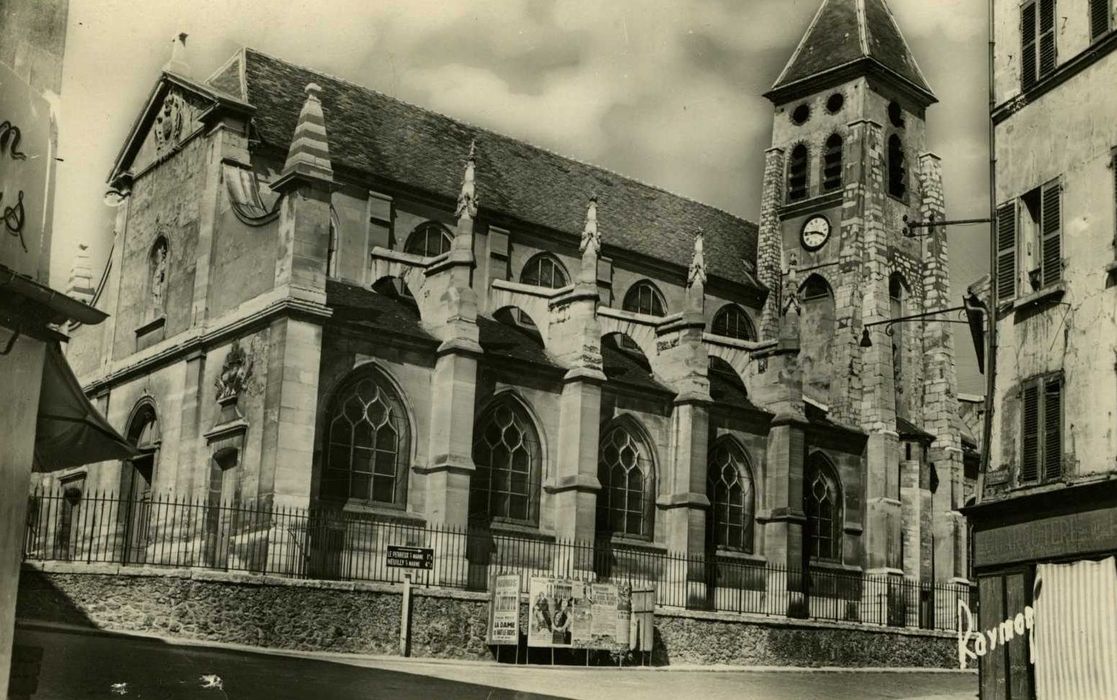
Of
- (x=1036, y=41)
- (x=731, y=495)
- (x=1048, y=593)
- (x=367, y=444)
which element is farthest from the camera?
(x=731, y=495)

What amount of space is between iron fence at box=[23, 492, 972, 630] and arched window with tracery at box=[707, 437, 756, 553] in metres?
0.64

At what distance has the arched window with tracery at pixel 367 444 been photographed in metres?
26.7

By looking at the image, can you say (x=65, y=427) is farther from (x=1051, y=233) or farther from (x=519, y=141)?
(x=519, y=141)

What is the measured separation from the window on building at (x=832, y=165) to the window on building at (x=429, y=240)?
14095 mm

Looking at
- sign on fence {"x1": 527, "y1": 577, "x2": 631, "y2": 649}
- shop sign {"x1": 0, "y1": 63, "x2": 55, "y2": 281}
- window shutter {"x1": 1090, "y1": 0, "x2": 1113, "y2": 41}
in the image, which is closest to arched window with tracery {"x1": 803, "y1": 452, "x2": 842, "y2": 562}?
sign on fence {"x1": 527, "y1": 577, "x2": 631, "y2": 649}

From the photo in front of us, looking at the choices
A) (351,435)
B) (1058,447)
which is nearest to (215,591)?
(351,435)

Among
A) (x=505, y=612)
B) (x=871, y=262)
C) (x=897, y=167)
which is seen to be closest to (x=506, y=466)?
(x=505, y=612)

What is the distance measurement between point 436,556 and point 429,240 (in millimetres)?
10201

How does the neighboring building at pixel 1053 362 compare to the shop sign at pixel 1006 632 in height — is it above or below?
above

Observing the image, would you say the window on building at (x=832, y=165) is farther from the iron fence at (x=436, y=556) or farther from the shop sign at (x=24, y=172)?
the shop sign at (x=24, y=172)

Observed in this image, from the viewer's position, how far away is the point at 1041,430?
1700 centimetres

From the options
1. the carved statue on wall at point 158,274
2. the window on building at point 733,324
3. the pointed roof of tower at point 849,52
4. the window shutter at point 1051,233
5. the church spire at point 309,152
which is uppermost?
the pointed roof of tower at point 849,52

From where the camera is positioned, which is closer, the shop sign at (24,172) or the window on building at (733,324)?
the shop sign at (24,172)

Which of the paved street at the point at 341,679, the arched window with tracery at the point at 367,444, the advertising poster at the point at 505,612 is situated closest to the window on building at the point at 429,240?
the arched window with tracery at the point at 367,444
